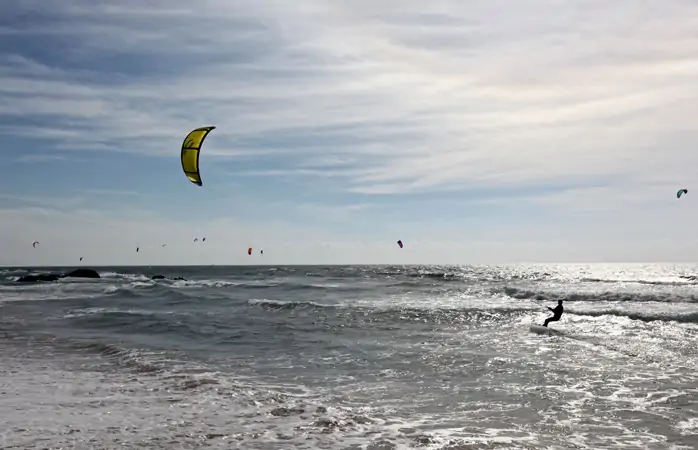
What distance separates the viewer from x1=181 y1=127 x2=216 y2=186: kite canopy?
12445mm

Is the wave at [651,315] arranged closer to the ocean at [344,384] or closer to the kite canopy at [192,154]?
the ocean at [344,384]

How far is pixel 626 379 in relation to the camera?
32.1ft

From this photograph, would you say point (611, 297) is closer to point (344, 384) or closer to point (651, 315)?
point (651, 315)

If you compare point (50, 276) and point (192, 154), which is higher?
point (192, 154)

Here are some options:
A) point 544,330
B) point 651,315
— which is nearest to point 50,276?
point 544,330

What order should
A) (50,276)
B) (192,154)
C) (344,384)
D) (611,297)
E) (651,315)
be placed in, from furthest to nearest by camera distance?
(50,276)
(611,297)
(651,315)
(192,154)
(344,384)

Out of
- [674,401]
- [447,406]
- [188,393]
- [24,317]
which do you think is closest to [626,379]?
[674,401]

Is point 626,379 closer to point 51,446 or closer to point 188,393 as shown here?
point 188,393

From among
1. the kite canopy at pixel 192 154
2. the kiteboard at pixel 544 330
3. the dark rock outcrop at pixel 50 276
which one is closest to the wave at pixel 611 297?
the kiteboard at pixel 544 330

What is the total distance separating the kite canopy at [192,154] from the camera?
12445 mm

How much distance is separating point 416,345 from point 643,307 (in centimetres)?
1570

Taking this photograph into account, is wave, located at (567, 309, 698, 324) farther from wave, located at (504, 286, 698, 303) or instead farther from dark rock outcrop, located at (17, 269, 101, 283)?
dark rock outcrop, located at (17, 269, 101, 283)

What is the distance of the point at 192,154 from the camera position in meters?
12.5

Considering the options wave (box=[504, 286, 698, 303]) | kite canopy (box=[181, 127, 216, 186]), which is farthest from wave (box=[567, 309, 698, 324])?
kite canopy (box=[181, 127, 216, 186])
